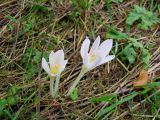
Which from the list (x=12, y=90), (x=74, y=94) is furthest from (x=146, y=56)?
(x=12, y=90)

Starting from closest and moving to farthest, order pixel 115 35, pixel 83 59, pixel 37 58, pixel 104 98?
pixel 83 59 < pixel 104 98 < pixel 37 58 < pixel 115 35

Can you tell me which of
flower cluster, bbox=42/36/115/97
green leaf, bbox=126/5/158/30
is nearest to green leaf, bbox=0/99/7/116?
flower cluster, bbox=42/36/115/97

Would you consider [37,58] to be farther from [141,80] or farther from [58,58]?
[141,80]

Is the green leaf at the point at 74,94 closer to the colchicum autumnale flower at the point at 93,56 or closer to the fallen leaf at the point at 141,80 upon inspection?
the colchicum autumnale flower at the point at 93,56

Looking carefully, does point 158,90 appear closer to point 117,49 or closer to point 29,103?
point 117,49

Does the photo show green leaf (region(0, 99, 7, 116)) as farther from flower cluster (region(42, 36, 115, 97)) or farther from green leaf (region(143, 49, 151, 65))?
green leaf (region(143, 49, 151, 65))

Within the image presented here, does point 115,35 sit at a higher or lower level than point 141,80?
higher
